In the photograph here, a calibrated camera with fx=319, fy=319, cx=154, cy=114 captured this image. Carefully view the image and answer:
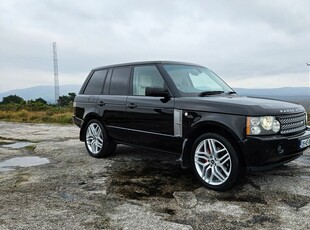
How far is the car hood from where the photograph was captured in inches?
147

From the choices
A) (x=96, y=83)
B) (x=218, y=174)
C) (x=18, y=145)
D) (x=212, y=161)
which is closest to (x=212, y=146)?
(x=212, y=161)

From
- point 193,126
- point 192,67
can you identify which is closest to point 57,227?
point 193,126

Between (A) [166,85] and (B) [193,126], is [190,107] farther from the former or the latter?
(A) [166,85]

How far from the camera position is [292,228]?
286cm

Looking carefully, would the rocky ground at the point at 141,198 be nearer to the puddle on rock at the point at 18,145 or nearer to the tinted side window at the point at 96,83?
the tinted side window at the point at 96,83

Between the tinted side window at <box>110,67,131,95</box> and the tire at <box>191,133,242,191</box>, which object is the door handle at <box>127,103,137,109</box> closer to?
the tinted side window at <box>110,67,131,95</box>

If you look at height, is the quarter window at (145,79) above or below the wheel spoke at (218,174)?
above

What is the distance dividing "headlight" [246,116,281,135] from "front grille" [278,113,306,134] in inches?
6.6

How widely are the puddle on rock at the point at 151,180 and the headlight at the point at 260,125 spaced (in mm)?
1057

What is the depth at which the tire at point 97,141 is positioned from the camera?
583 centimetres

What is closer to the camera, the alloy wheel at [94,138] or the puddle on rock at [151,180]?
the puddle on rock at [151,180]

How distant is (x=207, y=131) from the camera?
419 centimetres

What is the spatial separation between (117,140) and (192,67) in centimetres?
182

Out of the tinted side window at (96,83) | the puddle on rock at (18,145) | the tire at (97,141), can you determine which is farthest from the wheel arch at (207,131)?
the puddle on rock at (18,145)
